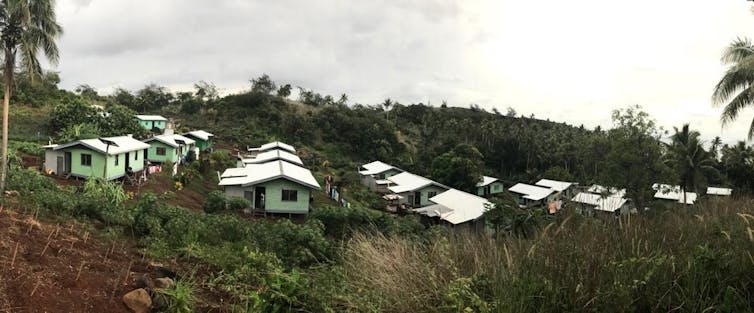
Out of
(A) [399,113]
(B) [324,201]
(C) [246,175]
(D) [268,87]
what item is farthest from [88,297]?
(A) [399,113]

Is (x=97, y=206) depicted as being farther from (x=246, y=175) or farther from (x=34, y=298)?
(x=246, y=175)

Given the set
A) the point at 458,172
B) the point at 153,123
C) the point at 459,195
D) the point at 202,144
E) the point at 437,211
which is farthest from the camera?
the point at 153,123

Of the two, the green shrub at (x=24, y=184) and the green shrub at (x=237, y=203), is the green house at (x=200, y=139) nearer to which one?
the green shrub at (x=237, y=203)

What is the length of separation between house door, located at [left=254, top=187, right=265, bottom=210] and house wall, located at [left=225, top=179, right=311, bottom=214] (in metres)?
0.14

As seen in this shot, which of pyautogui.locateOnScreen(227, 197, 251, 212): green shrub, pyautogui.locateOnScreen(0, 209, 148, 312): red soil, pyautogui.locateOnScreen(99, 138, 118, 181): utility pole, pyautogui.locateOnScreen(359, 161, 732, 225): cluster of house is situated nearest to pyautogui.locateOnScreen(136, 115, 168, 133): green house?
pyautogui.locateOnScreen(359, 161, 732, 225): cluster of house

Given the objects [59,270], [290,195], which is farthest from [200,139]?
[59,270]

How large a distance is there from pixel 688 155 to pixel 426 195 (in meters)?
19.3

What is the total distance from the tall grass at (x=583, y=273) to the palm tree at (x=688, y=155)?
33.8 meters

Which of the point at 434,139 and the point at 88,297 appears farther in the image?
the point at 434,139

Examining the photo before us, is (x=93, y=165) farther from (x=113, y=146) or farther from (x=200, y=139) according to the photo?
(x=200, y=139)

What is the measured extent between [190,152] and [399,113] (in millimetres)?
53317

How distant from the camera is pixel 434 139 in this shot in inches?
2707

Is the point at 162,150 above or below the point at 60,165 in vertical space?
above

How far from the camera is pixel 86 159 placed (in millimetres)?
21828
